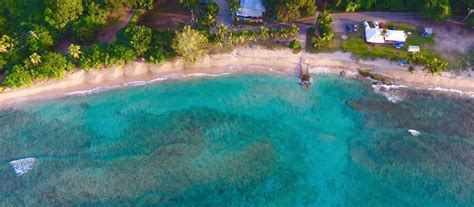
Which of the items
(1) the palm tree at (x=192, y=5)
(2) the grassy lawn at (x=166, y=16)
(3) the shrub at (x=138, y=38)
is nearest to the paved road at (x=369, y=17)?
→ (1) the palm tree at (x=192, y=5)

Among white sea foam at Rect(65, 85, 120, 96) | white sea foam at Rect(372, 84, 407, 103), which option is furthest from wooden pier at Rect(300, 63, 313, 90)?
white sea foam at Rect(65, 85, 120, 96)

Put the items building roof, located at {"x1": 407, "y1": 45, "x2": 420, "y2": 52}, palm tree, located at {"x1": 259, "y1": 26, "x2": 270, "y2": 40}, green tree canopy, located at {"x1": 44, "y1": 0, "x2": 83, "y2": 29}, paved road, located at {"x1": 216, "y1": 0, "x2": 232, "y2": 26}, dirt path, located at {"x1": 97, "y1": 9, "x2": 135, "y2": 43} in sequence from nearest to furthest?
green tree canopy, located at {"x1": 44, "y1": 0, "x2": 83, "y2": 29}, palm tree, located at {"x1": 259, "y1": 26, "x2": 270, "y2": 40}, building roof, located at {"x1": 407, "y1": 45, "x2": 420, "y2": 52}, dirt path, located at {"x1": 97, "y1": 9, "x2": 135, "y2": 43}, paved road, located at {"x1": 216, "y1": 0, "x2": 232, "y2": 26}

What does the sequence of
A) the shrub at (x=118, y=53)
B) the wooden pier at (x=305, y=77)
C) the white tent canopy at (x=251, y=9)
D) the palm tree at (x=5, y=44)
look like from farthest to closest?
1. the white tent canopy at (x=251, y=9)
2. the wooden pier at (x=305, y=77)
3. the shrub at (x=118, y=53)
4. the palm tree at (x=5, y=44)

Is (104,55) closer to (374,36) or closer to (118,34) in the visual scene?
(118,34)

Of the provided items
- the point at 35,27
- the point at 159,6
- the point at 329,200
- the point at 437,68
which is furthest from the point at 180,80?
the point at 437,68

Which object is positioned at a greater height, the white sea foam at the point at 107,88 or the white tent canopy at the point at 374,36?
the white tent canopy at the point at 374,36

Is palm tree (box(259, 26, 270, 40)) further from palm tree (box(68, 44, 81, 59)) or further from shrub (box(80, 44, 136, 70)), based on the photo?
palm tree (box(68, 44, 81, 59))

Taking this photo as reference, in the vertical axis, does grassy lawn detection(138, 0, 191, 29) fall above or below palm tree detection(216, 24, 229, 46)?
above

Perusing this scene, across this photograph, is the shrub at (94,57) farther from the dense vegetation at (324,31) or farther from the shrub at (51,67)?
the dense vegetation at (324,31)
